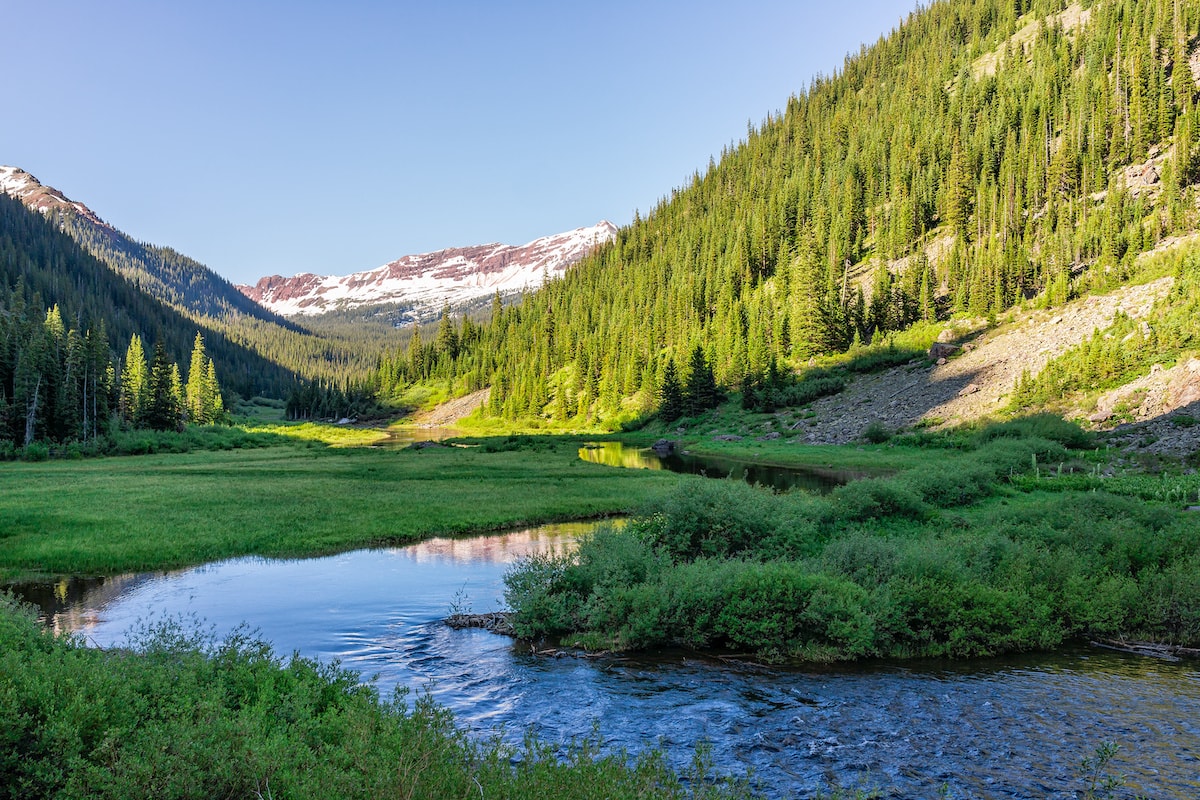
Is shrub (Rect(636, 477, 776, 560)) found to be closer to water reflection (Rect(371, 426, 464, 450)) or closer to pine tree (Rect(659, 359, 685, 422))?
water reflection (Rect(371, 426, 464, 450))

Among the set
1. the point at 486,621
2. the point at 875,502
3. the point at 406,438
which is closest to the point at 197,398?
the point at 406,438

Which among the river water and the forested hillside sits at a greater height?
the forested hillside

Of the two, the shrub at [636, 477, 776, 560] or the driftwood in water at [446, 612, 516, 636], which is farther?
the shrub at [636, 477, 776, 560]

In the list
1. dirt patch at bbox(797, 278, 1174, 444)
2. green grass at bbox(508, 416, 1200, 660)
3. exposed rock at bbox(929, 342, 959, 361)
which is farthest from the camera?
exposed rock at bbox(929, 342, 959, 361)

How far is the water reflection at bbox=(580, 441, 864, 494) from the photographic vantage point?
146ft

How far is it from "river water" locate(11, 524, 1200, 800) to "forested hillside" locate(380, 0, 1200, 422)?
249ft

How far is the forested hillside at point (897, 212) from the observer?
88438 mm

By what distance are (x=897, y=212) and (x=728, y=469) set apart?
297ft

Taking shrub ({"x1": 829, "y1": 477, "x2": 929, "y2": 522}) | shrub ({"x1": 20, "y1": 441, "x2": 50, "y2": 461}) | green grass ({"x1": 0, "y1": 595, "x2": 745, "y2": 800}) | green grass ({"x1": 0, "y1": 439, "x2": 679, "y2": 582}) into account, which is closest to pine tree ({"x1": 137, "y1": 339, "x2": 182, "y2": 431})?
shrub ({"x1": 20, "y1": 441, "x2": 50, "y2": 461})

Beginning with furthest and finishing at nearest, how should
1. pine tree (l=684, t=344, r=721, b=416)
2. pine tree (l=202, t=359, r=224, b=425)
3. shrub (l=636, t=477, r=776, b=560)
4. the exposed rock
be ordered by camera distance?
pine tree (l=202, t=359, r=224, b=425) < pine tree (l=684, t=344, r=721, b=416) < the exposed rock < shrub (l=636, t=477, r=776, b=560)

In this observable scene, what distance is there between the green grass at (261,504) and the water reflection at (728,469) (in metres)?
5.75

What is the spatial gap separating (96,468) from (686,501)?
5799 cm

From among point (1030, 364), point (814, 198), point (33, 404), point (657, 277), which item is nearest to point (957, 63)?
point (814, 198)

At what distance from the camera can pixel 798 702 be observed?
12.9 metres
